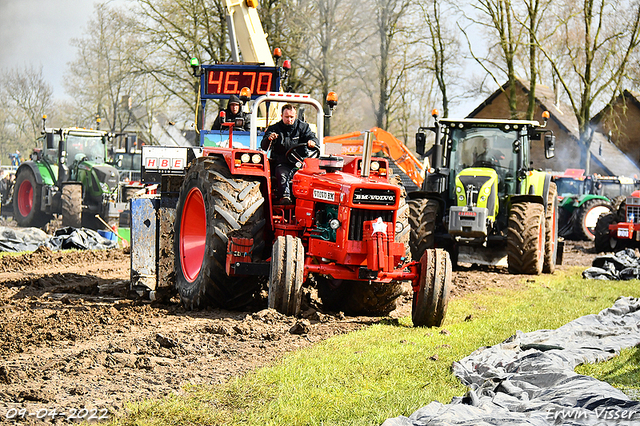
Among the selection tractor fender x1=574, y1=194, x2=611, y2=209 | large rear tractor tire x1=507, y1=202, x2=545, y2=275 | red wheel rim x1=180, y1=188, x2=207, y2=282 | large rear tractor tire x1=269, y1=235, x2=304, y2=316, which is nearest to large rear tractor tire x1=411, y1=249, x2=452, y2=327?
large rear tractor tire x1=269, y1=235, x2=304, y2=316

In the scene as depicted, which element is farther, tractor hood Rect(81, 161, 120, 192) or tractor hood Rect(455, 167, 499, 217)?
tractor hood Rect(81, 161, 120, 192)

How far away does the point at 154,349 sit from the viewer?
5.51 m

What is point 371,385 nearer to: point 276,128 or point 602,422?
point 602,422

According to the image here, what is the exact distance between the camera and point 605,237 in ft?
56.9

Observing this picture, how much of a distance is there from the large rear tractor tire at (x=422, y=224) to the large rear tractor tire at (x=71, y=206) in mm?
9521

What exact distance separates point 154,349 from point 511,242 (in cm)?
790

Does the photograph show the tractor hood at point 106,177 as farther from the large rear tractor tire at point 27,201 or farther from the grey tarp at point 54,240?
the grey tarp at point 54,240

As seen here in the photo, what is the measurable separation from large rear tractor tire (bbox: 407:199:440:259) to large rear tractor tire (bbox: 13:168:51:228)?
11.9m

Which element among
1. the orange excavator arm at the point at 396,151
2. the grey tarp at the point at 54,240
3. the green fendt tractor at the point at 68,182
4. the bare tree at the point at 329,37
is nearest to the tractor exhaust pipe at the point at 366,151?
the grey tarp at the point at 54,240

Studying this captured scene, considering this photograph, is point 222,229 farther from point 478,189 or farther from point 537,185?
point 537,185

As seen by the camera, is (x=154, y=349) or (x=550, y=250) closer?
(x=154, y=349)

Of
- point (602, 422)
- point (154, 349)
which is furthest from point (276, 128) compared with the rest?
point (602, 422)

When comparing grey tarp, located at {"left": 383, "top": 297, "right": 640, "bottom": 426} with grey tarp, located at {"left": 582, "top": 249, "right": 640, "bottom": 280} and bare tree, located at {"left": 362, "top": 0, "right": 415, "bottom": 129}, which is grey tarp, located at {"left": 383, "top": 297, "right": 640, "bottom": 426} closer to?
grey tarp, located at {"left": 582, "top": 249, "right": 640, "bottom": 280}

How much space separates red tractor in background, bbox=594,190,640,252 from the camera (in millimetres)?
16453
